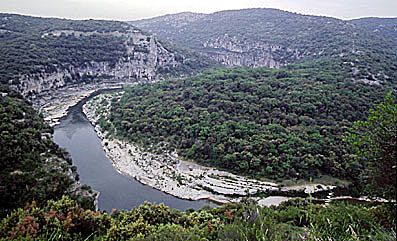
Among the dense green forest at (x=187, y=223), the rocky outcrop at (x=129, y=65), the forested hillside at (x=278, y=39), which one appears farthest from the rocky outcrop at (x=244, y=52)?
the dense green forest at (x=187, y=223)

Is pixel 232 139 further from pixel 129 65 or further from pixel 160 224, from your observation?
pixel 129 65

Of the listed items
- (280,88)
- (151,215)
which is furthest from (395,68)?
(151,215)

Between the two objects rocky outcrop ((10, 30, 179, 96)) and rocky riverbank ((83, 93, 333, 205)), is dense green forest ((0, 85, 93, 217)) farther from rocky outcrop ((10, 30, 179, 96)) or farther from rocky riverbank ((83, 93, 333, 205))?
rocky outcrop ((10, 30, 179, 96))

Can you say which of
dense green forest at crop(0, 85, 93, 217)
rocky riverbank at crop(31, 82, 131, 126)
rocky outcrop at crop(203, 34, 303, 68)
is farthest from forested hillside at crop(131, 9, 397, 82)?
rocky riverbank at crop(31, 82, 131, 126)

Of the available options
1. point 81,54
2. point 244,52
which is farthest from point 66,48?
point 244,52

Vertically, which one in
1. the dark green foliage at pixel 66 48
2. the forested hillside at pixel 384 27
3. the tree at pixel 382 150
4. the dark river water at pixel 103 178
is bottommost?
the dark river water at pixel 103 178

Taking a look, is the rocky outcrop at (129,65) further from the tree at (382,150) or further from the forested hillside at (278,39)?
the tree at (382,150)
